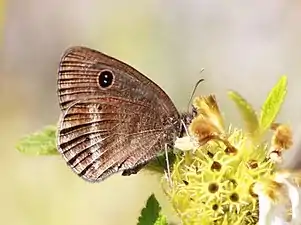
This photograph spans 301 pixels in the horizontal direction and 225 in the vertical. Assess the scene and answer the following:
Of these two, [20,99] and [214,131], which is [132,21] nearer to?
[20,99]

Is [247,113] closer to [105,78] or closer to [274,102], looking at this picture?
[274,102]

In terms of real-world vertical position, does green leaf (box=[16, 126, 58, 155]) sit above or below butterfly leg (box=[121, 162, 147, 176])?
above

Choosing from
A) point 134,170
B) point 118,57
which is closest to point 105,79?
point 134,170

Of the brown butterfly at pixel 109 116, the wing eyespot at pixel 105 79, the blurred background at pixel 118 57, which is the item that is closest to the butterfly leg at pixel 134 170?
the brown butterfly at pixel 109 116

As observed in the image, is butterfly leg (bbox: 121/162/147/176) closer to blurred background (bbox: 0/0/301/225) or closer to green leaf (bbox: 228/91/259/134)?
green leaf (bbox: 228/91/259/134)

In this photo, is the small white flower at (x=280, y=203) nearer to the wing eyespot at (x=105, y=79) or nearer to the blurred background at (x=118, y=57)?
the wing eyespot at (x=105, y=79)

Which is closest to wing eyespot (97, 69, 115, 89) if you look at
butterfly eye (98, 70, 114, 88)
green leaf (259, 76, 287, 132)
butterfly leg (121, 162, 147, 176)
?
butterfly eye (98, 70, 114, 88)
